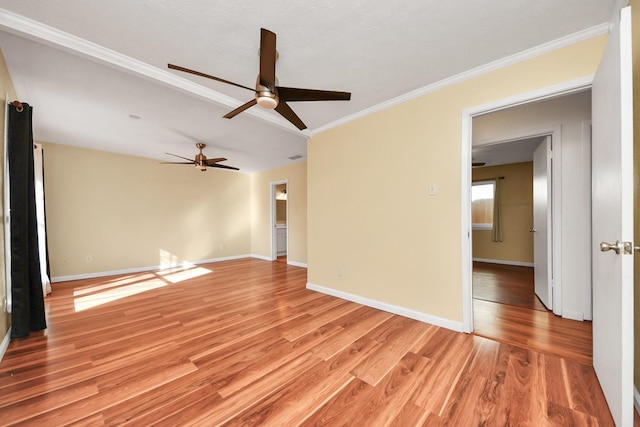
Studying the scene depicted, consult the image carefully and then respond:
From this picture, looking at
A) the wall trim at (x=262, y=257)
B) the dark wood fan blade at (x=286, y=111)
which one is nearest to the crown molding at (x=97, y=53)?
the dark wood fan blade at (x=286, y=111)

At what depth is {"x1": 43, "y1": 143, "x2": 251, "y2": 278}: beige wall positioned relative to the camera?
4.26 m

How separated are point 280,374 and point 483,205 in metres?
6.59

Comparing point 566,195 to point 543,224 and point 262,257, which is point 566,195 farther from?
point 262,257

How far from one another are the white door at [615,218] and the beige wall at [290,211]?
15.3ft

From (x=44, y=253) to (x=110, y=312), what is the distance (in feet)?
5.96

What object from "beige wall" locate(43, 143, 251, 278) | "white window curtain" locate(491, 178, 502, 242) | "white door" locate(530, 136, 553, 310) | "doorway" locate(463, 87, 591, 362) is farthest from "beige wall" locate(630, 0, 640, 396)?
"beige wall" locate(43, 143, 251, 278)

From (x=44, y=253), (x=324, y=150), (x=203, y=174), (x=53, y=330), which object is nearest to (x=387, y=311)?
(x=324, y=150)

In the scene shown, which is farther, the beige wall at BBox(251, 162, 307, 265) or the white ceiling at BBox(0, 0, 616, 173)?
the beige wall at BBox(251, 162, 307, 265)

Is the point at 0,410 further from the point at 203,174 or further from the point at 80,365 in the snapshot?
the point at 203,174

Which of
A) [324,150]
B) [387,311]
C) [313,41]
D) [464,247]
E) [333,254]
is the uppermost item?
[313,41]

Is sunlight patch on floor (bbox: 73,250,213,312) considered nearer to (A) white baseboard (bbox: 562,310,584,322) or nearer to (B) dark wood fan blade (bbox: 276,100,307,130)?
(B) dark wood fan blade (bbox: 276,100,307,130)

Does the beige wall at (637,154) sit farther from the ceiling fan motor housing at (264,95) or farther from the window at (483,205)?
the window at (483,205)

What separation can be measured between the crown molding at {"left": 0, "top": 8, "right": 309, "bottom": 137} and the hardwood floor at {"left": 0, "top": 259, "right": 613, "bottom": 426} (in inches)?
92.2

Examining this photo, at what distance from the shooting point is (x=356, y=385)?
155cm
